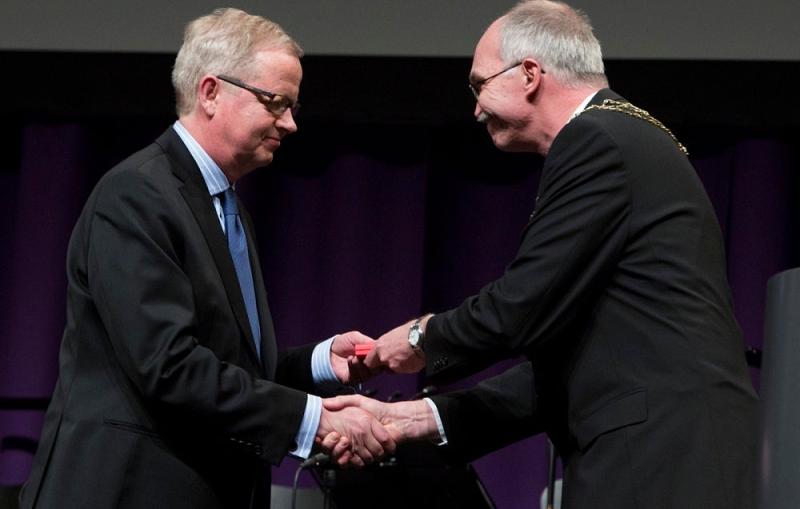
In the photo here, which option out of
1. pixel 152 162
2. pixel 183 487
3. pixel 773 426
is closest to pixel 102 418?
pixel 183 487

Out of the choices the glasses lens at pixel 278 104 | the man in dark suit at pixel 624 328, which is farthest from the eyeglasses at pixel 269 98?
the man in dark suit at pixel 624 328

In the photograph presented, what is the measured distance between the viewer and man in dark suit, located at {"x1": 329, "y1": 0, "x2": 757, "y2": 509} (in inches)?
88.3

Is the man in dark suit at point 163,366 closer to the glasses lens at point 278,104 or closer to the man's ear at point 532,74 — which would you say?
the glasses lens at point 278,104

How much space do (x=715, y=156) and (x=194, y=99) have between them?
3.16m

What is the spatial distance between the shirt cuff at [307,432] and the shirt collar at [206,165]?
18.8 inches

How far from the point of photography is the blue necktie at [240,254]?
2.66 meters

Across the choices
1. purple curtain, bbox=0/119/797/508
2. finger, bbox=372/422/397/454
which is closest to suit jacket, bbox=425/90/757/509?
finger, bbox=372/422/397/454

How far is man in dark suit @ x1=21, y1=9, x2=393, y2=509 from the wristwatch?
228mm

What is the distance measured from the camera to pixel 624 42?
15.8 feet

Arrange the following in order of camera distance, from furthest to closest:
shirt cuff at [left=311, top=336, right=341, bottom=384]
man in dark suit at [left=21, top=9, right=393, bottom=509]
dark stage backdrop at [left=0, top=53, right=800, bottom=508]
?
dark stage backdrop at [left=0, top=53, right=800, bottom=508]
shirt cuff at [left=311, top=336, right=341, bottom=384]
man in dark suit at [left=21, top=9, right=393, bottom=509]

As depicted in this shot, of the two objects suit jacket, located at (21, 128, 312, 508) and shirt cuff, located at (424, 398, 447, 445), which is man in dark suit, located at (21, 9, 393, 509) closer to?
suit jacket, located at (21, 128, 312, 508)

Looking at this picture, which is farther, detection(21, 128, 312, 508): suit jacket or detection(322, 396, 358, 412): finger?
detection(322, 396, 358, 412): finger

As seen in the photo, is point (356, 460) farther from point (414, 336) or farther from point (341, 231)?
point (341, 231)

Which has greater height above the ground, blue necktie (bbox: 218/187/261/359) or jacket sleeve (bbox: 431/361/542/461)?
blue necktie (bbox: 218/187/261/359)
